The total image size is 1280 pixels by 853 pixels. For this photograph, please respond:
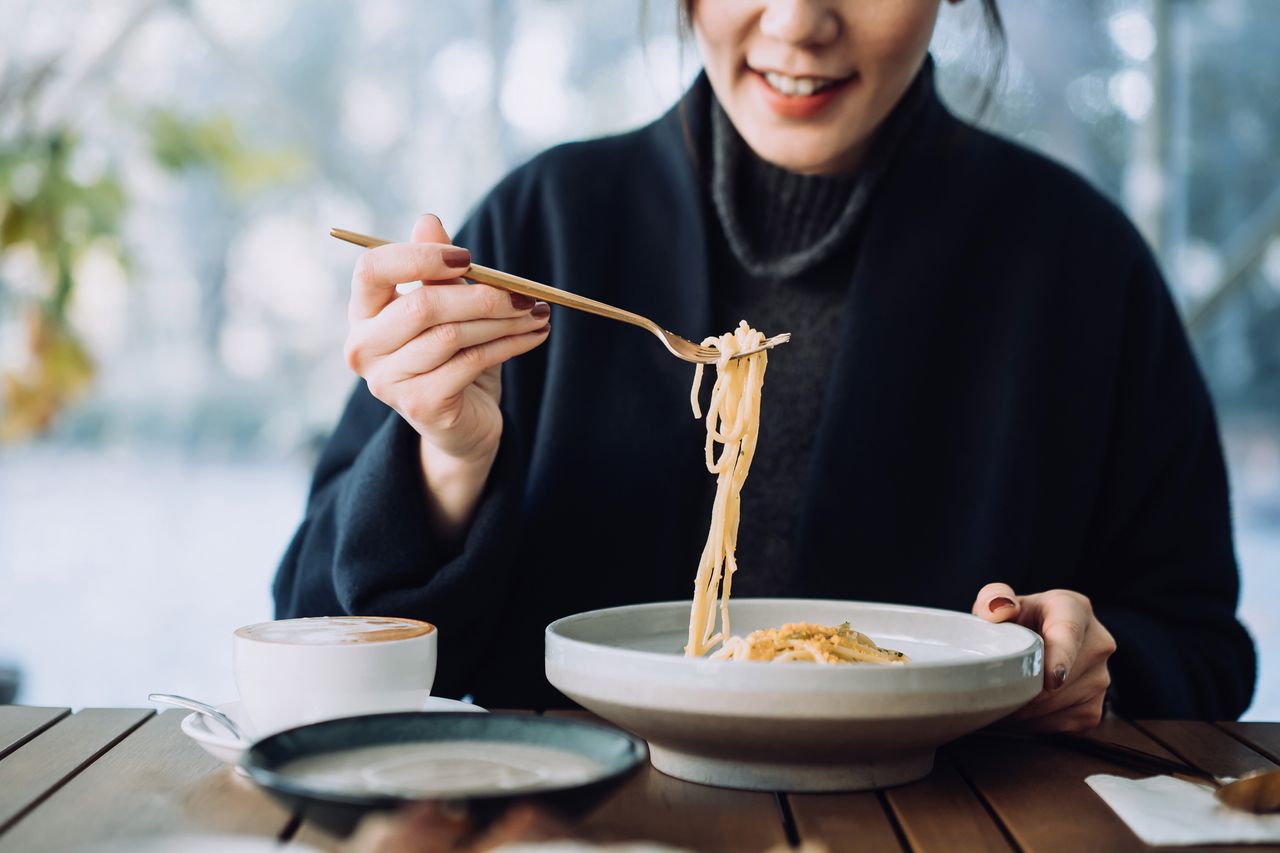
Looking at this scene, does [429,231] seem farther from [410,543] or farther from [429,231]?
[410,543]

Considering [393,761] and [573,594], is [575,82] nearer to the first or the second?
[573,594]

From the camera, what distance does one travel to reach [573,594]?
5.22 ft

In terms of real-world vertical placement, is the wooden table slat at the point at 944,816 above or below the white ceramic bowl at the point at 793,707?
below

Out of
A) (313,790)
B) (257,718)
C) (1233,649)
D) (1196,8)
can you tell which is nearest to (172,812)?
(257,718)

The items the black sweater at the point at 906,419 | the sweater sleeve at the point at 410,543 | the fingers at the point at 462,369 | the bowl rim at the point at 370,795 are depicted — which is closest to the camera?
the bowl rim at the point at 370,795

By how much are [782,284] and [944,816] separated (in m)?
0.94

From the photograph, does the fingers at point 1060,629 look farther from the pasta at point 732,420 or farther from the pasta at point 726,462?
the pasta at point 732,420

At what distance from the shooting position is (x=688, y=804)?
2.87ft

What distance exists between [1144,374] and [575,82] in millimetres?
1992

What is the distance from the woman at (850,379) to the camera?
1.49 metres

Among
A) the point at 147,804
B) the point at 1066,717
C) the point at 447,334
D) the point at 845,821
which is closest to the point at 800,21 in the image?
the point at 447,334

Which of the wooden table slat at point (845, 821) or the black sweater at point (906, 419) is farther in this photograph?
the black sweater at point (906, 419)

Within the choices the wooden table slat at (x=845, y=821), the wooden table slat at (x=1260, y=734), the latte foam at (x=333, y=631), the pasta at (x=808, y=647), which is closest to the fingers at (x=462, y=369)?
the latte foam at (x=333, y=631)

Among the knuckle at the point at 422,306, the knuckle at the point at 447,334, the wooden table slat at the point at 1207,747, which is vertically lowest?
the wooden table slat at the point at 1207,747
